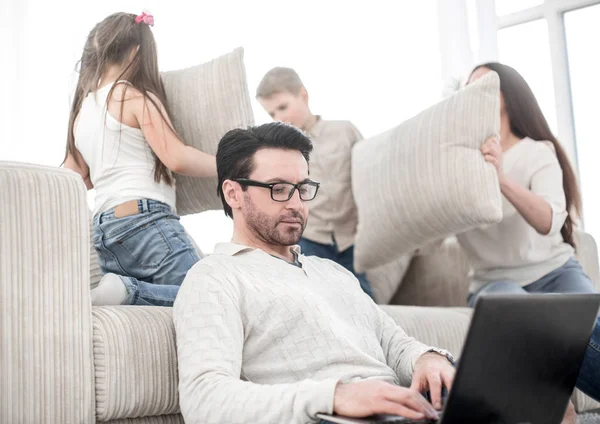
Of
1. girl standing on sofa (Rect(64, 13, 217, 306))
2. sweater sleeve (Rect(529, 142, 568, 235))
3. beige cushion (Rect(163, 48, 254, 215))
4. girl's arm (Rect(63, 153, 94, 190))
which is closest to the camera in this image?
girl standing on sofa (Rect(64, 13, 217, 306))

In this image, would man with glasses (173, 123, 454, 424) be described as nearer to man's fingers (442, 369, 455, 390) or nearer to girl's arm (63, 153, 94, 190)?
man's fingers (442, 369, 455, 390)

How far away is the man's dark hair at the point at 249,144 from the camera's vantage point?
4.48ft

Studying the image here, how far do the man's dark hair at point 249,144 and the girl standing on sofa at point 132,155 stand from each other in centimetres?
17

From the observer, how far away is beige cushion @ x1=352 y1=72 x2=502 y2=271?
6.03 ft

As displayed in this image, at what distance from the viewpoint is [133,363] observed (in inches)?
45.9

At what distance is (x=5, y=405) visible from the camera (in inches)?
41.5

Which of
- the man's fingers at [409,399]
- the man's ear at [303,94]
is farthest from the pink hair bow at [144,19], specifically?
the man's fingers at [409,399]

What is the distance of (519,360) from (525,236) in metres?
1.10

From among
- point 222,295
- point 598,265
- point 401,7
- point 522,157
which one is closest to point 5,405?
point 222,295

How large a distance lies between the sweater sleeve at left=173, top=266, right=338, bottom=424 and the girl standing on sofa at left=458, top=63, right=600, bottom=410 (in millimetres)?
958

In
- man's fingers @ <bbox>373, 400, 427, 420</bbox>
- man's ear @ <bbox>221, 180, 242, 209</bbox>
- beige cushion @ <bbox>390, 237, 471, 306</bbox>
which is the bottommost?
beige cushion @ <bbox>390, 237, 471, 306</bbox>

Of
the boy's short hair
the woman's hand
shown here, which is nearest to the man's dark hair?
the woman's hand

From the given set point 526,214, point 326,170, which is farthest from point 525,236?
point 326,170

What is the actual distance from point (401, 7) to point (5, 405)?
283cm
